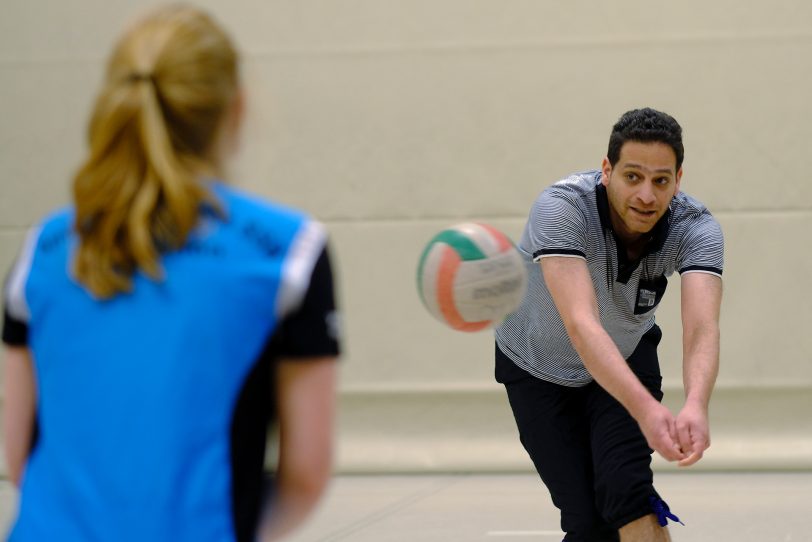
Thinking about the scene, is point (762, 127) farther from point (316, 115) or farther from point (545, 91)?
point (316, 115)

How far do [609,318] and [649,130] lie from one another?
548 mm

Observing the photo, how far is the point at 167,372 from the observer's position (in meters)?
1.25

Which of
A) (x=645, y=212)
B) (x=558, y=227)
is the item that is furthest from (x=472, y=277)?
(x=645, y=212)

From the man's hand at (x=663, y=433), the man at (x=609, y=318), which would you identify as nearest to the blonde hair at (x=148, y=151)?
the man's hand at (x=663, y=433)

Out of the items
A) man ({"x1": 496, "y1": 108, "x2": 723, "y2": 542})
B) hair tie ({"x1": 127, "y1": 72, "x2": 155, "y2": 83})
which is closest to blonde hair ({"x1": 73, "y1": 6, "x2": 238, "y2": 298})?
hair tie ({"x1": 127, "y1": 72, "x2": 155, "y2": 83})

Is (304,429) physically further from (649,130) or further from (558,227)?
(649,130)

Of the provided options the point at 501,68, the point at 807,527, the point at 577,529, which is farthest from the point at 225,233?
the point at 501,68

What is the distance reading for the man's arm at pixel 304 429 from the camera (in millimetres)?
1294

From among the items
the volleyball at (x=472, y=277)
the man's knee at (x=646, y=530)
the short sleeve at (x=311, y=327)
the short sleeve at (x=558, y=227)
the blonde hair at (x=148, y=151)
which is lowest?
the man's knee at (x=646, y=530)

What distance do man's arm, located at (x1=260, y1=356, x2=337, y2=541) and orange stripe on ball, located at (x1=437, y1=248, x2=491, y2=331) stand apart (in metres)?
1.90

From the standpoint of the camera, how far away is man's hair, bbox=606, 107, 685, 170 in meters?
3.20

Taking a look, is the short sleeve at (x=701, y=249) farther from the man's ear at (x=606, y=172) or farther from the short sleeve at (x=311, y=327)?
the short sleeve at (x=311, y=327)

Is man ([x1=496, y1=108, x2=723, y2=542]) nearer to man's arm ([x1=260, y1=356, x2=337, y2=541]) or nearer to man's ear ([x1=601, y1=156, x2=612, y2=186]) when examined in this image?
man's ear ([x1=601, y1=156, x2=612, y2=186])

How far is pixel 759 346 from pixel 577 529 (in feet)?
12.4
